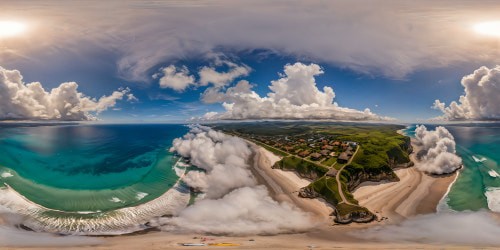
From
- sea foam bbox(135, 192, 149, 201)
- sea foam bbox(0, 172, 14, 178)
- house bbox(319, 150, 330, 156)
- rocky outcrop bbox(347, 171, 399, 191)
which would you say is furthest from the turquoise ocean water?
sea foam bbox(0, 172, 14, 178)

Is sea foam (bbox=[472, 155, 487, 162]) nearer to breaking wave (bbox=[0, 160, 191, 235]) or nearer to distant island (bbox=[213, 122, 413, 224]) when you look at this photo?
distant island (bbox=[213, 122, 413, 224])

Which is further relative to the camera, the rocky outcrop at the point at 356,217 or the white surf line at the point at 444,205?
the white surf line at the point at 444,205

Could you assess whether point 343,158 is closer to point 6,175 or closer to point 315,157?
point 315,157

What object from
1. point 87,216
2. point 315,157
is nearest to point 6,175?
point 87,216

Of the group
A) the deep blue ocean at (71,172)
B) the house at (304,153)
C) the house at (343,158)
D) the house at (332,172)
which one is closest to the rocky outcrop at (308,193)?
the house at (332,172)

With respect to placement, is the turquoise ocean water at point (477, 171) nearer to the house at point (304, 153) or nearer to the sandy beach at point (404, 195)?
the sandy beach at point (404, 195)

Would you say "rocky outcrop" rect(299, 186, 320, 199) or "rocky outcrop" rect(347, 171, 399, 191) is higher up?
"rocky outcrop" rect(347, 171, 399, 191)

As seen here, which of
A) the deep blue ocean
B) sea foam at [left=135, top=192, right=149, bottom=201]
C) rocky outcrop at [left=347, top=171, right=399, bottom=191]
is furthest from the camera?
rocky outcrop at [left=347, top=171, right=399, bottom=191]
